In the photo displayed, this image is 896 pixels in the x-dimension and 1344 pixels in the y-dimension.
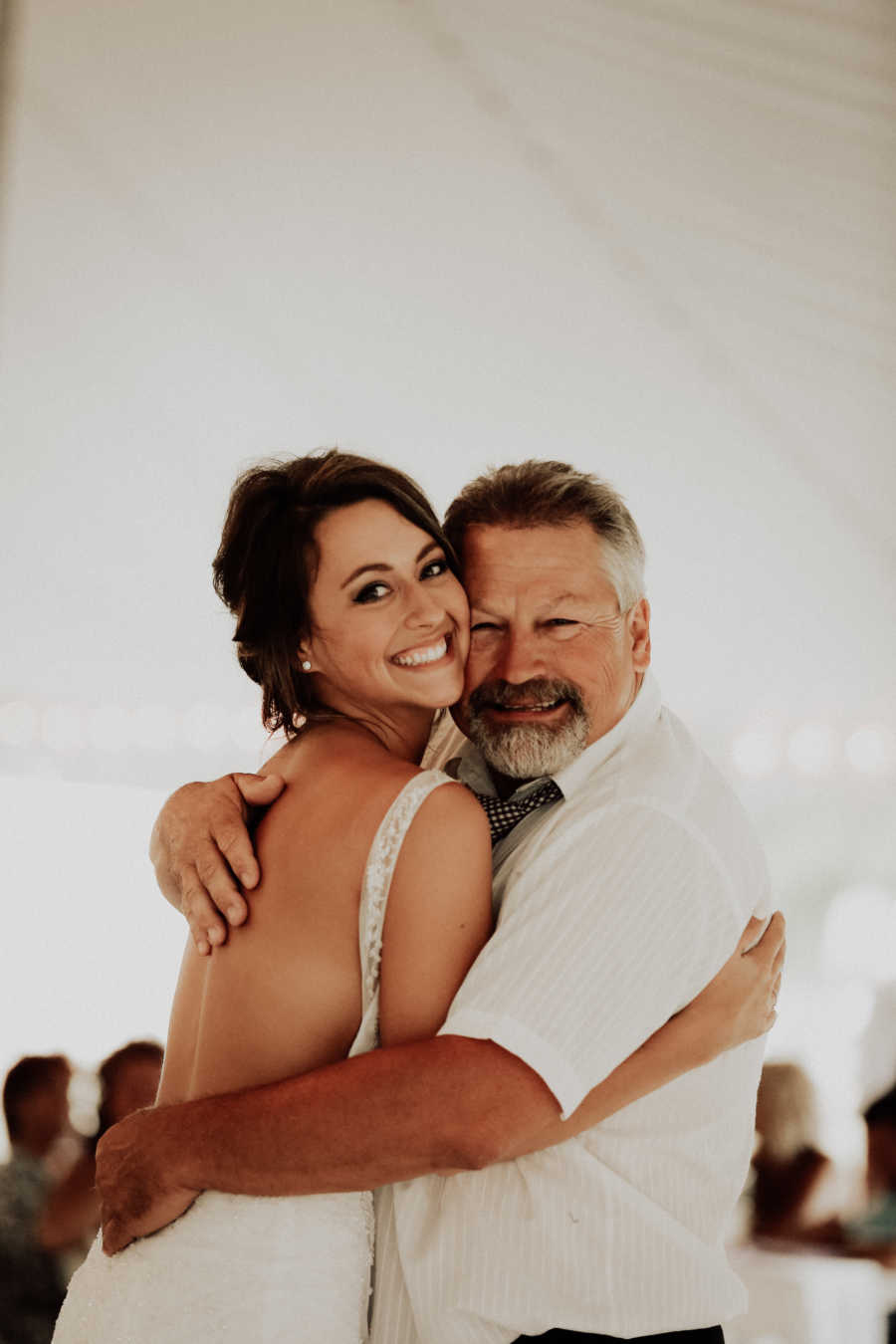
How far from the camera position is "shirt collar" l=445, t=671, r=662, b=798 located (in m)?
1.87

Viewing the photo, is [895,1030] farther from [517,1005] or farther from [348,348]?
[517,1005]

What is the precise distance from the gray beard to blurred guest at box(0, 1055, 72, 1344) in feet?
9.07

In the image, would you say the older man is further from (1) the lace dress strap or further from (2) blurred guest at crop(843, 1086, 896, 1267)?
(2) blurred guest at crop(843, 1086, 896, 1267)

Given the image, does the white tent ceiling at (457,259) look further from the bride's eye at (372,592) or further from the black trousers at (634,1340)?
the black trousers at (634,1340)

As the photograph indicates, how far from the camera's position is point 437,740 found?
244 cm

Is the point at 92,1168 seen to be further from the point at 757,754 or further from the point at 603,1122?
the point at 757,754

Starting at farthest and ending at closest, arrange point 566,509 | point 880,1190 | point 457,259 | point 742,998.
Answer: point 457,259
point 880,1190
point 566,509
point 742,998

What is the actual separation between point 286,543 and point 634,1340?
1.17 m

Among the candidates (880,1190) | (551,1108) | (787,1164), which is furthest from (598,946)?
(787,1164)

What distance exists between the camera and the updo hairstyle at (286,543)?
1.93m

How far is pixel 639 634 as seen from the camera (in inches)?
83.1

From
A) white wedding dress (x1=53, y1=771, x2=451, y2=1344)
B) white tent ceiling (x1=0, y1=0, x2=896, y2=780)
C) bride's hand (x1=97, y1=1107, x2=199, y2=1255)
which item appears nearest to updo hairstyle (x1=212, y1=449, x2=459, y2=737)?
white wedding dress (x1=53, y1=771, x2=451, y2=1344)

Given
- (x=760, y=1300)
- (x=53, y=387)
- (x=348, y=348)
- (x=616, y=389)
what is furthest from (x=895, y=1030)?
(x=53, y=387)

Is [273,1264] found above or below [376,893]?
below
